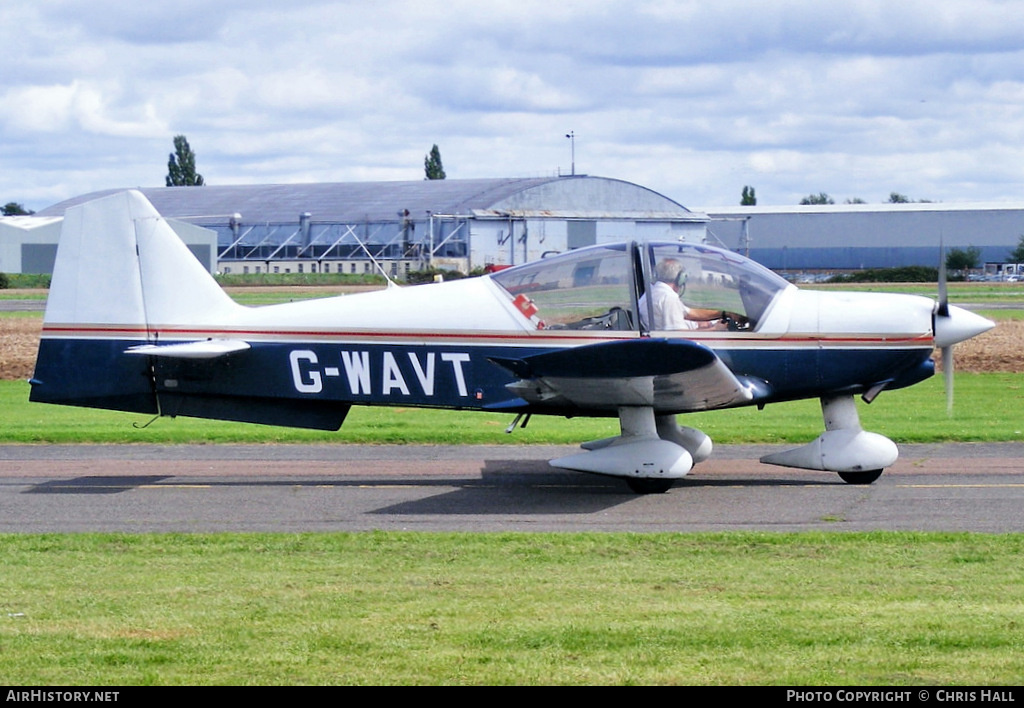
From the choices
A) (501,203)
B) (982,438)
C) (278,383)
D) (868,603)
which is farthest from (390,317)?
(501,203)

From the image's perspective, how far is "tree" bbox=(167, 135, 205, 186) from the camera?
10625 centimetres

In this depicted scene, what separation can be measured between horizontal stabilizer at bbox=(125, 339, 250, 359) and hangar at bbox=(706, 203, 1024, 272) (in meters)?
75.3

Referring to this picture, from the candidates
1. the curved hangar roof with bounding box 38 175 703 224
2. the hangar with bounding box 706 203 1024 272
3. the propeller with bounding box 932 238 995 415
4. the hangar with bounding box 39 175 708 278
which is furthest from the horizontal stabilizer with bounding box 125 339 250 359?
the hangar with bounding box 706 203 1024 272

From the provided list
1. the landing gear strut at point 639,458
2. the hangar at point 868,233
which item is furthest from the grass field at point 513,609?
Result: the hangar at point 868,233

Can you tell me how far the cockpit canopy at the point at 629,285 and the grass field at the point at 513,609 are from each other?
2753mm

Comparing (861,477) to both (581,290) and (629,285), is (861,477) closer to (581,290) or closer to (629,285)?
(629,285)

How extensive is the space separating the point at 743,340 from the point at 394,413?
8.23m

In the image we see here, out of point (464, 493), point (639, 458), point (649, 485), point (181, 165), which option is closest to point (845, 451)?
point (649, 485)

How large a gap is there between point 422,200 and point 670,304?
60403 mm

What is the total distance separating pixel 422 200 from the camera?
70.8 m

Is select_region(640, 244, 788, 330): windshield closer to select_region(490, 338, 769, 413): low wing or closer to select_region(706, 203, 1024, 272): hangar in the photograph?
select_region(490, 338, 769, 413): low wing

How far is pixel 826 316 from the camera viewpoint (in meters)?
11.4

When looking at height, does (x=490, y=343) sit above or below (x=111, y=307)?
below

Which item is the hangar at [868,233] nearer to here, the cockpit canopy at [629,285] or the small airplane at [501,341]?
the small airplane at [501,341]
